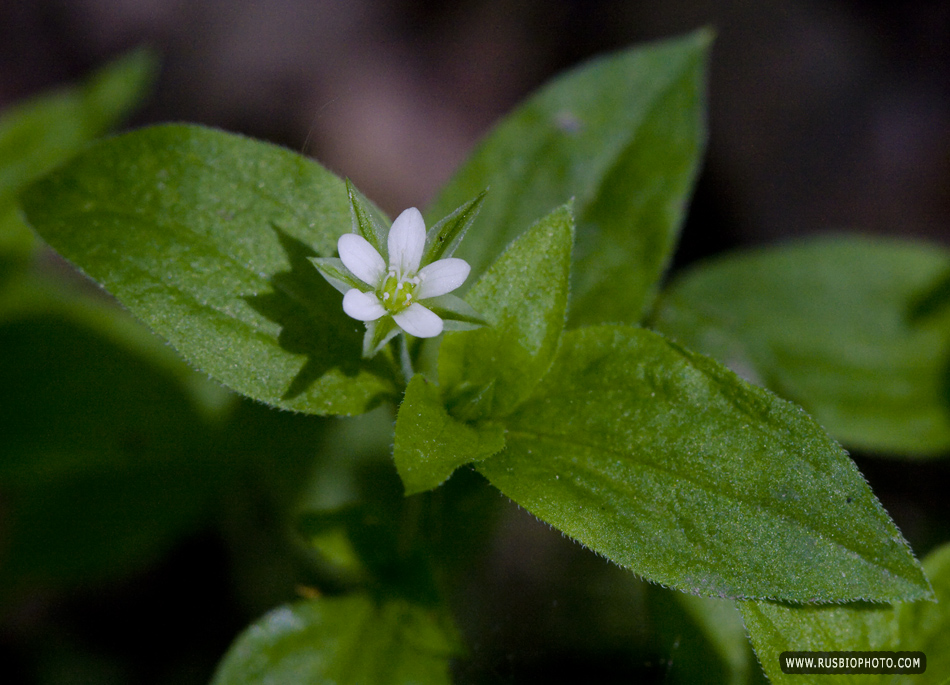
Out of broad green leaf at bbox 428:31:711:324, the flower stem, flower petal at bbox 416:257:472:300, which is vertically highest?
broad green leaf at bbox 428:31:711:324

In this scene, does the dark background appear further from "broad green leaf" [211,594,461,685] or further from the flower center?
"broad green leaf" [211,594,461,685]

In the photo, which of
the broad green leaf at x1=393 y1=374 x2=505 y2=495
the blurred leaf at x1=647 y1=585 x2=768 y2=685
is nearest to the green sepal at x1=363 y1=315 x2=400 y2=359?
the broad green leaf at x1=393 y1=374 x2=505 y2=495

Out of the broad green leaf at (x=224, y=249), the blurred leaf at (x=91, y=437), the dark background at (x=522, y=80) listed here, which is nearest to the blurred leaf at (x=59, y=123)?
the blurred leaf at (x=91, y=437)

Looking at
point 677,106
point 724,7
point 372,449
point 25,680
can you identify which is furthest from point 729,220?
point 25,680

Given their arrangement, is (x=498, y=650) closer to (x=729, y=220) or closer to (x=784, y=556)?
(x=784, y=556)

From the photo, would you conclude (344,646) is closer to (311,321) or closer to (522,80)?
(311,321)

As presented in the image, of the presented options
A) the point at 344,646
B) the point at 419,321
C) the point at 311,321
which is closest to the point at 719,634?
the point at 344,646
